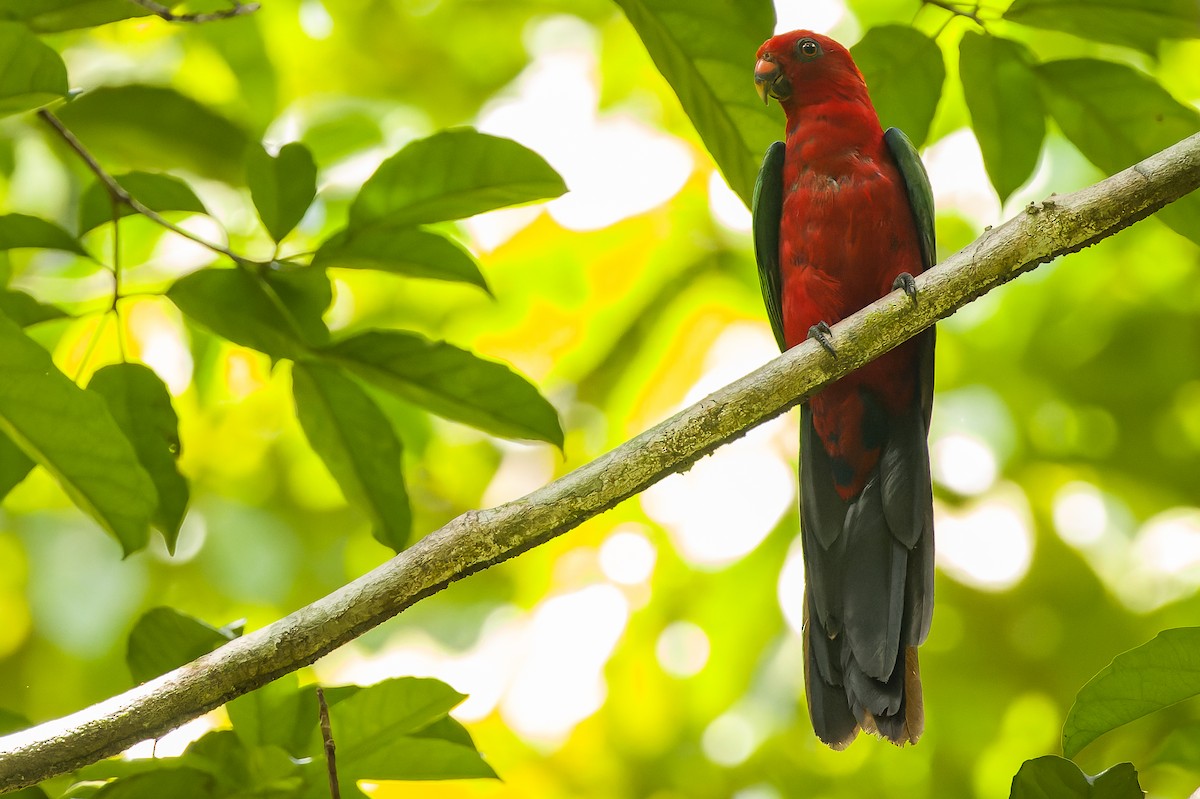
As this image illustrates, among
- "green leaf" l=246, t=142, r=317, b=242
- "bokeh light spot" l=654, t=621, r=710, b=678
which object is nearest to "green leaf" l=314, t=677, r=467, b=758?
"green leaf" l=246, t=142, r=317, b=242

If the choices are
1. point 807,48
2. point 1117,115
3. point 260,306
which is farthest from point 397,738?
point 807,48

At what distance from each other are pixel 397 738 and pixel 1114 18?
84.0 inches

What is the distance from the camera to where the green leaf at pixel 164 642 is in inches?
87.6

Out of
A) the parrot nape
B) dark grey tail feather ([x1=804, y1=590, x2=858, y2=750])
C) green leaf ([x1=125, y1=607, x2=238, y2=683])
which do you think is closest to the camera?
green leaf ([x1=125, y1=607, x2=238, y2=683])

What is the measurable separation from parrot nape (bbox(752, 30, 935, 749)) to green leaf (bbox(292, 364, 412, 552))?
1.20 metres

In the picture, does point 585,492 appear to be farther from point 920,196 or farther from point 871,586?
point 920,196

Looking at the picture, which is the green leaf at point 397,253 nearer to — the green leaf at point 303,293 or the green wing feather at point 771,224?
the green leaf at point 303,293

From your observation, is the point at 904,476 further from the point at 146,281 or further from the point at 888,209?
the point at 146,281

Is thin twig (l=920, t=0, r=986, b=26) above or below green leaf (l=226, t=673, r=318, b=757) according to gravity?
above

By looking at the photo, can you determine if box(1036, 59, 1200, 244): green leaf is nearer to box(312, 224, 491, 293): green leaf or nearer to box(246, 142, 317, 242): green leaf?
box(312, 224, 491, 293): green leaf

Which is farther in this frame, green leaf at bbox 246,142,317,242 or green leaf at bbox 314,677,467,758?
green leaf at bbox 246,142,317,242

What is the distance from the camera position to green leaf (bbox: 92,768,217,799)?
1897mm

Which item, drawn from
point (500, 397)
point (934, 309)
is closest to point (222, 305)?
point (500, 397)

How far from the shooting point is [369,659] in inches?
201
